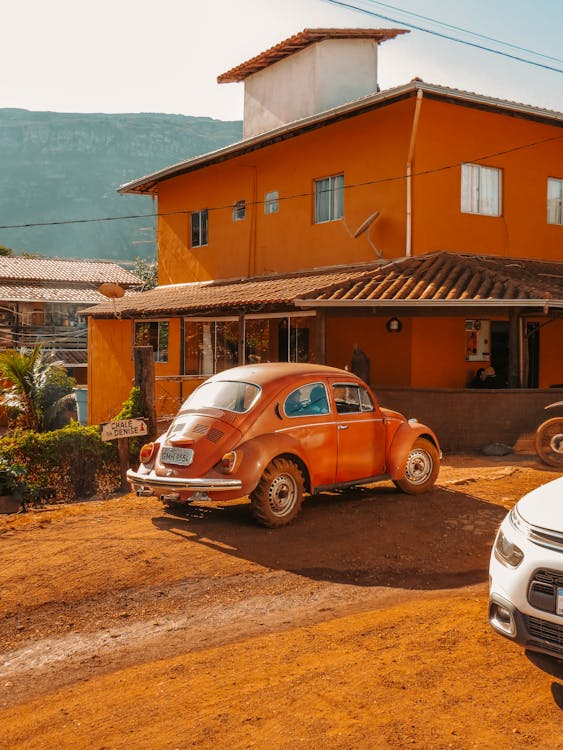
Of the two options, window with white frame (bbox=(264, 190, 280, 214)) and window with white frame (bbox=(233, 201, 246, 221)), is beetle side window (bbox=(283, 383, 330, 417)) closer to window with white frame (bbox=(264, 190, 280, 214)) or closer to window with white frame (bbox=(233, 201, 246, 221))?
window with white frame (bbox=(264, 190, 280, 214))

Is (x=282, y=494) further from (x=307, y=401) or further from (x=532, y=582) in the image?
(x=532, y=582)

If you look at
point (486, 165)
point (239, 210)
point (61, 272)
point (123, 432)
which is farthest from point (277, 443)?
point (61, 272)

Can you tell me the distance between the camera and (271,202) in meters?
21.0

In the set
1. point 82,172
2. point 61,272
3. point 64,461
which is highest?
point 82,172

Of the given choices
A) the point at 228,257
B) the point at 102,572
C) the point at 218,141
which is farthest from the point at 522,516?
the point at 218,141

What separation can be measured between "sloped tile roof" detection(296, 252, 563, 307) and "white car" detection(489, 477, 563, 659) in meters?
9.56

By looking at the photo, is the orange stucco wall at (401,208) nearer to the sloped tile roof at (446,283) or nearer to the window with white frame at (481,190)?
the window with white frame at (481,190)

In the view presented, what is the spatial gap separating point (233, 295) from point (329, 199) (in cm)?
347

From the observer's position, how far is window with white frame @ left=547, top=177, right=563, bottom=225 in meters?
19.2

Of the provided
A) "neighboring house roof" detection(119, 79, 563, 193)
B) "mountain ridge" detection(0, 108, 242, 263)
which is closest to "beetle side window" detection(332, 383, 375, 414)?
"neighboring house roof" detection(119, 79, 563, 193)

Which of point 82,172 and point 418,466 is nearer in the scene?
point 418,466

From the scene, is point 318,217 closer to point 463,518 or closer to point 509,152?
point 509,152

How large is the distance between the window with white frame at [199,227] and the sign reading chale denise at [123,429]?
505 inches

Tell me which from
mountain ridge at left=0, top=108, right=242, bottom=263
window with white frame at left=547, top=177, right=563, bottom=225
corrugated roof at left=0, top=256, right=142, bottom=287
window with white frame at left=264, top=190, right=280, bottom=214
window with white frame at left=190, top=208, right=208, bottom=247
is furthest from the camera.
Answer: mountain ridge at left=0, top=108, right=242, bottom=263
